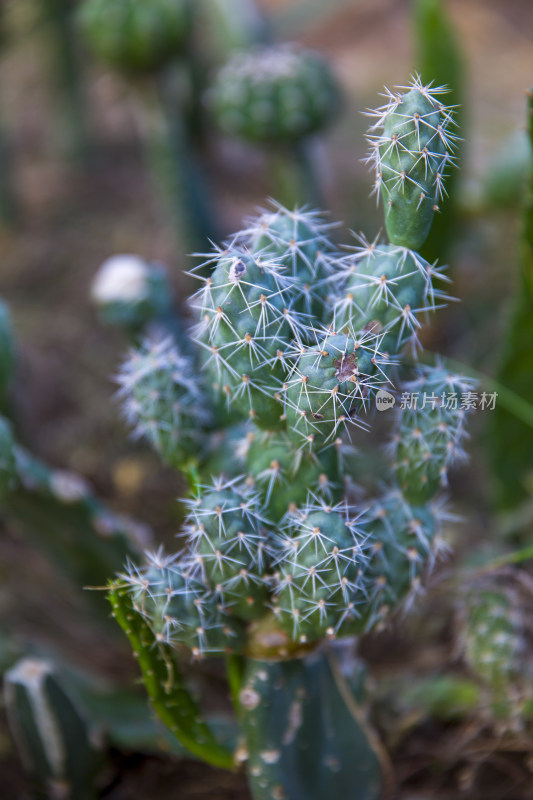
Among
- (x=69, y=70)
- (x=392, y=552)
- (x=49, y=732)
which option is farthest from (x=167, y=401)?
(x=69, y=70)

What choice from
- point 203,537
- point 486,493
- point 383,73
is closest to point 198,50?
point 383,73

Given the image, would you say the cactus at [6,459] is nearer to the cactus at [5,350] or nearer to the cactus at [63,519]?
the cactus at [63,519]

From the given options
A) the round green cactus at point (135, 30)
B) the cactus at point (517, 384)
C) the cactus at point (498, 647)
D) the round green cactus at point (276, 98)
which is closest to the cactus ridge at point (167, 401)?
the cactus at point (498, 647)

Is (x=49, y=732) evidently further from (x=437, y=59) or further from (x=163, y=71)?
(x=163, y=71)

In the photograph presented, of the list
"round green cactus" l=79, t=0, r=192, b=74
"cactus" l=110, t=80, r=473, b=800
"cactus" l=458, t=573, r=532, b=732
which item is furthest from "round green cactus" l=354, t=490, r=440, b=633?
"round green cactus" l=79, t=0, r=192, b=74

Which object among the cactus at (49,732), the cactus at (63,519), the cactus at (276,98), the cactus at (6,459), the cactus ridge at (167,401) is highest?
the cactus at (276,98)

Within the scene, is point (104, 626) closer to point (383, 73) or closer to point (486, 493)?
point (486, 493)
